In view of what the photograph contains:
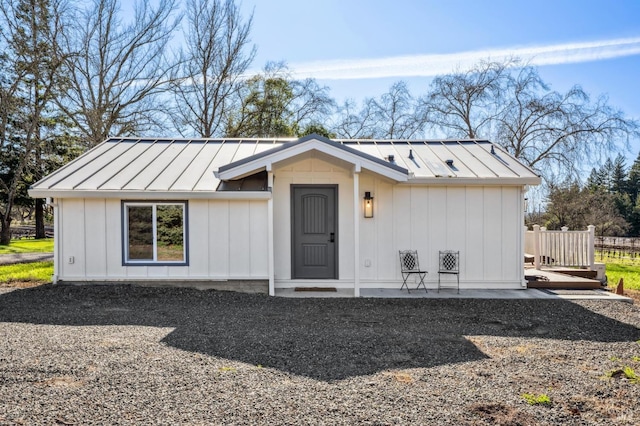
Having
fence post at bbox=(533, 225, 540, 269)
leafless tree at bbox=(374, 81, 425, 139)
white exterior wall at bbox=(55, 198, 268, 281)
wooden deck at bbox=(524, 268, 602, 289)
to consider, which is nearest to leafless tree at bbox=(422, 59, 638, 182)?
leafless tree at bbox=(374, 81, 425, 139)

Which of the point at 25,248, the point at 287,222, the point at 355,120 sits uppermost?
the point at 355,120

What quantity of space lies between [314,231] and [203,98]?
1612cm

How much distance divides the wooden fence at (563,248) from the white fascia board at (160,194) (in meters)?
7.19

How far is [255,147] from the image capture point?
11250 millimetres

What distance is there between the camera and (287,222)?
8867mm

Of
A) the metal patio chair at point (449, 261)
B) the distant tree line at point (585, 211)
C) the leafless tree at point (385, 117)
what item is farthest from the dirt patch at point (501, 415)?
the leafless tree at point (385, 117)

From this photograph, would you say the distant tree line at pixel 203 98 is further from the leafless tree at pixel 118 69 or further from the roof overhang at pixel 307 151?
the roof overhang at pixel 307 151

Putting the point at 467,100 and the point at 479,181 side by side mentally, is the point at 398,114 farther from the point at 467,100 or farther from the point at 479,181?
the point at 479,181

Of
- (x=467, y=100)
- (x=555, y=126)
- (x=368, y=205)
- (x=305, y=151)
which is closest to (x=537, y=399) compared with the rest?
(x=305, y=151)

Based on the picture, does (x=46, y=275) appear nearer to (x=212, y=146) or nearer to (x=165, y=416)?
(x=212, y=146)

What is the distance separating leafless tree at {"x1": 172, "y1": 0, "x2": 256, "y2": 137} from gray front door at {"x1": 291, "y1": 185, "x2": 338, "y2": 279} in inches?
591

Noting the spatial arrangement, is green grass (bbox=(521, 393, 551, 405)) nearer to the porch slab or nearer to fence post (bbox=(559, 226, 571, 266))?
the porch slab

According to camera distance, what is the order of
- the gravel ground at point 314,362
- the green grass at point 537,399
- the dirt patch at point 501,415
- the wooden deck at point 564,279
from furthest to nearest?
the wooden deck at point 564,279 < the green grass at point 537,399 < the gravel ground at point 314,362 < the dirt patch at point 501,415

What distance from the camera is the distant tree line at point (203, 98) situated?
1934 cm
